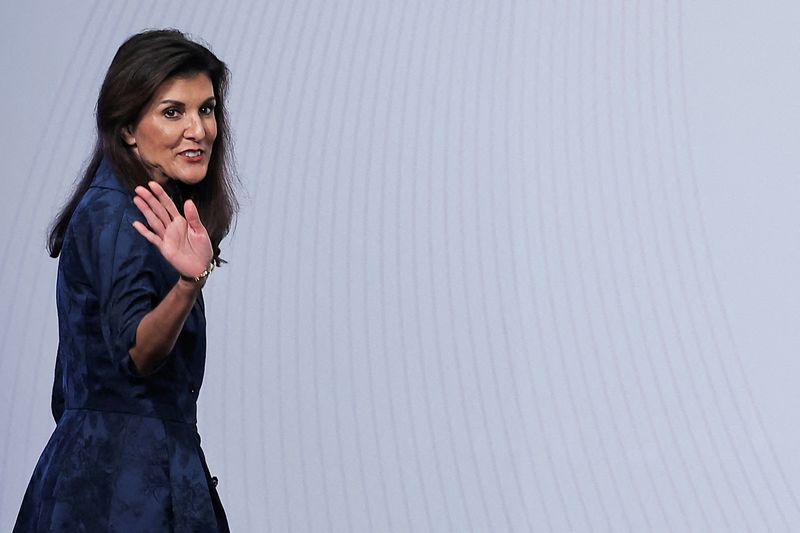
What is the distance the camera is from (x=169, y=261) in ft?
3.59

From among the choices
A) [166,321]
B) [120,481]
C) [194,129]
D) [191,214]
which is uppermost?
[194,129]

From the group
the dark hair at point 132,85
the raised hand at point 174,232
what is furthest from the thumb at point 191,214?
the dark hair at point 132,85

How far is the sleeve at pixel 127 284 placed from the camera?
3.64 ft

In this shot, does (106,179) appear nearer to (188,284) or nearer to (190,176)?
(190,176)

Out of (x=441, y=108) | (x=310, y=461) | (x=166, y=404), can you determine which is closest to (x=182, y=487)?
(x=166, y=404)

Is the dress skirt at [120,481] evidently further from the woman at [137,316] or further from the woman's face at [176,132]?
the woman's face at [176,132]

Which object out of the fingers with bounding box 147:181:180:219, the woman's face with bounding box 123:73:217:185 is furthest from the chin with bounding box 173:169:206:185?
the fingers with bounding box 147:181:180:219

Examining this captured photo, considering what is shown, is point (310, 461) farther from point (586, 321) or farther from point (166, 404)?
point (166, 404)

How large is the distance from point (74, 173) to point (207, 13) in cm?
49

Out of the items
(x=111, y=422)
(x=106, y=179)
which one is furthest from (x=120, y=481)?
(x=106, y=179)

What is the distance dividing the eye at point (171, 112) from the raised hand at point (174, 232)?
0.36 feet

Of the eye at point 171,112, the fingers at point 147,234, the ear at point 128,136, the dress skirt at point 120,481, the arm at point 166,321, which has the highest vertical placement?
the eye at point 171,112

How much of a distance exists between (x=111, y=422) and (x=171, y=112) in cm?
31

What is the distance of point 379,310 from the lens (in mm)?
2818
